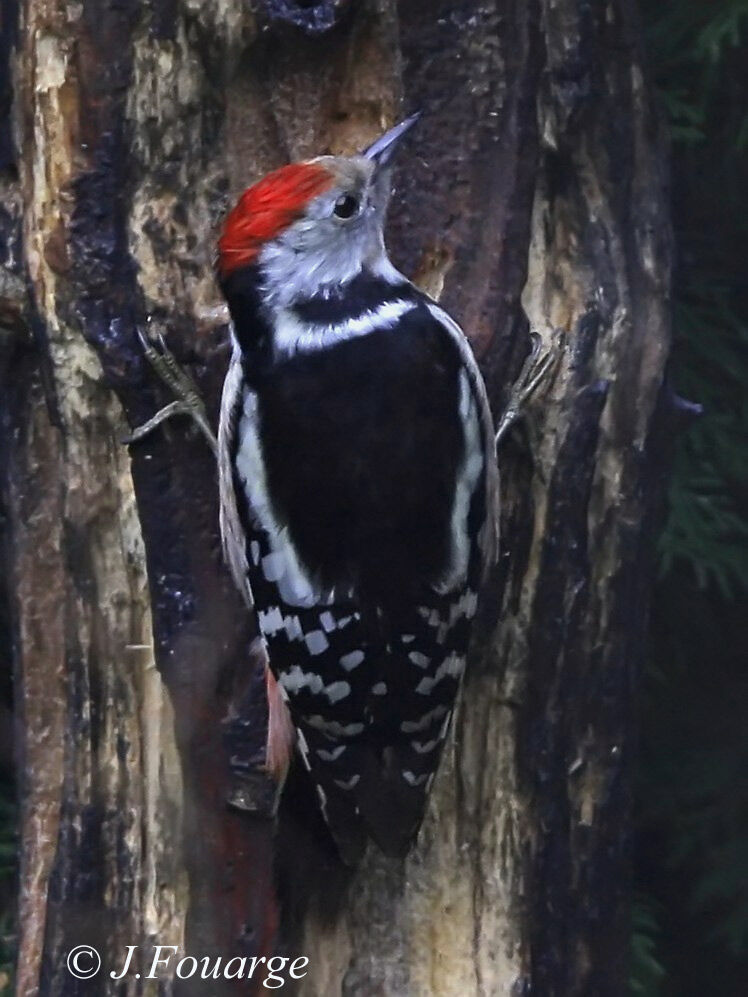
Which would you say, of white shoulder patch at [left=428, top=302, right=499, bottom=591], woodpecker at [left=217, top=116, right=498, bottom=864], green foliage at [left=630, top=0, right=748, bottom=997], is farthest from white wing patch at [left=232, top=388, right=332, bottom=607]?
green foliage at [left=630, top=0, right=748, bottom=997]

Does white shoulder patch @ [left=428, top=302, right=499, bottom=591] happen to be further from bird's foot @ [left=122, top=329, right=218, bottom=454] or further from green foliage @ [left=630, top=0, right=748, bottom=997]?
green foliage @ [left=630, top=0, right=748, bottom=997]

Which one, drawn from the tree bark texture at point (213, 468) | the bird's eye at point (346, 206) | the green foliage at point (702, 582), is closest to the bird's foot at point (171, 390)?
the tree bark texture at point (213, 468)

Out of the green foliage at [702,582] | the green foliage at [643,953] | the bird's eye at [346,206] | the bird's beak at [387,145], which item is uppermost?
the bird's beak at [387,145]

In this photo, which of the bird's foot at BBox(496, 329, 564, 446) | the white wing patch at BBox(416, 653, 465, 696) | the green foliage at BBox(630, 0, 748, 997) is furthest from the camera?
the green foliage at BBox(630, 0, 748, 997)

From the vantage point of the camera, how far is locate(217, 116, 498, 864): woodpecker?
2.04 metres

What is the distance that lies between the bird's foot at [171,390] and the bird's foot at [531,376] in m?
0.44

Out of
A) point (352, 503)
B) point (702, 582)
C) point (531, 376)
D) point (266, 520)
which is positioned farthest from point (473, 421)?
point (702, 582)

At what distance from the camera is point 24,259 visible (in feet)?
7.08

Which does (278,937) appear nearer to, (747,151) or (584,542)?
(584,542)

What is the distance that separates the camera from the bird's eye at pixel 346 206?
6.94 feet

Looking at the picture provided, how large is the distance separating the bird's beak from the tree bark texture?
68 mm

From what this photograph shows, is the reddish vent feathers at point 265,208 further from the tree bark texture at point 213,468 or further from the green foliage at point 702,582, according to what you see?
the green foliage at point 702,582

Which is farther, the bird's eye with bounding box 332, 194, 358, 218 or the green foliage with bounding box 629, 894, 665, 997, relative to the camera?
the green foliage with bounding box 629, 894, 665, 997

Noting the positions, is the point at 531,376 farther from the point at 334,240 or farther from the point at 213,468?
the point at 213,468
